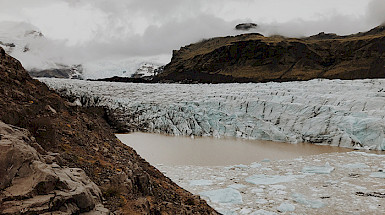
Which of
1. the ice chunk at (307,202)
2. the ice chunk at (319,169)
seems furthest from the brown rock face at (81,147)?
the ice chunk at (319,169)

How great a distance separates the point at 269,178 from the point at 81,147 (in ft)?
16.0

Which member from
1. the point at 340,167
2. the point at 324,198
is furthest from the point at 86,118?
the point at 340,167

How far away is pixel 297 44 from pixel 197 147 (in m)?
67.3

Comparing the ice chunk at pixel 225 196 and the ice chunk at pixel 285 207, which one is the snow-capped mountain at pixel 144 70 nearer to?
the ice chunk at pixel 225 196

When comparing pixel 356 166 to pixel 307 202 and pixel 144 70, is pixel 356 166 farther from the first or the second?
pixel 144 70

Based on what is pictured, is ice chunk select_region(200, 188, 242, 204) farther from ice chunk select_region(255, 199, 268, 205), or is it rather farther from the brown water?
the brown water

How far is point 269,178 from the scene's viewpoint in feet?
20.9

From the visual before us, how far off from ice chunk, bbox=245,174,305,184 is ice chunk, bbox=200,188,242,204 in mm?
1044

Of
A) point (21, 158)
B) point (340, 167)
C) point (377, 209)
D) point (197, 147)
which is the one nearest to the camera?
point (21, 158)

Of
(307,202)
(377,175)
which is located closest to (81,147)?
(307,202)

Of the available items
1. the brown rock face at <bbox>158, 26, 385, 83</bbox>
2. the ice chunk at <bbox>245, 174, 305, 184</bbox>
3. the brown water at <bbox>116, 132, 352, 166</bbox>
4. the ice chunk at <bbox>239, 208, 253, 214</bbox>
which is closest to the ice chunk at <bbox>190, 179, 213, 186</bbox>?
the ice chunk at <bbox>245, 174, 305, 184</bbox>

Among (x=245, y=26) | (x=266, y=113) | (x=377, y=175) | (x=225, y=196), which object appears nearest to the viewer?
(x=225, y=196)

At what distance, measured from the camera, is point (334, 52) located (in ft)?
214

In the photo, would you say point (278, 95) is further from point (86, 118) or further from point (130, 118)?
point (86, 118)
